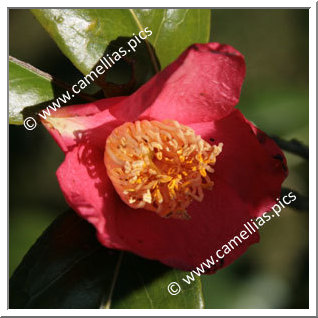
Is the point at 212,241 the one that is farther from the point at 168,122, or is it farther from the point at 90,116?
the point at 90,116

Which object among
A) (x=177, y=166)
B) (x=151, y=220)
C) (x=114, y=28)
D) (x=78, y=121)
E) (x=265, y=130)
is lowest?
(x=265, y=130)

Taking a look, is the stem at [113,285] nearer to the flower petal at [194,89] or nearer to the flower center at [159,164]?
the flower center at [159,164]

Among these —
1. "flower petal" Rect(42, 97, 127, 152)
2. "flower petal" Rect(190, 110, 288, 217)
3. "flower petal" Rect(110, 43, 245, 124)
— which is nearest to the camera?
"flower petal" Rect(110, 43, 245, 124)

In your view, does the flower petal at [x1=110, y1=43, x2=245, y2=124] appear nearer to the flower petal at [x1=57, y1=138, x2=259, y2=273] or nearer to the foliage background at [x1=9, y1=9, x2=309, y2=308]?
the flower petal at [x1=57, y1=138, x2=259, y2=273]

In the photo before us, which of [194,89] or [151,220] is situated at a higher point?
[194,89]

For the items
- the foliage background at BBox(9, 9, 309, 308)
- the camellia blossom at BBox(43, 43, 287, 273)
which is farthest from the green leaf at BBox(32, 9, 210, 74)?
the foliage background at BBox(9, 9, 309, 308)

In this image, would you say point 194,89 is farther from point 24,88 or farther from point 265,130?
point 265,130

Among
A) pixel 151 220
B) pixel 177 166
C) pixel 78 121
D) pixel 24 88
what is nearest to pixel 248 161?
pixel 177 166
